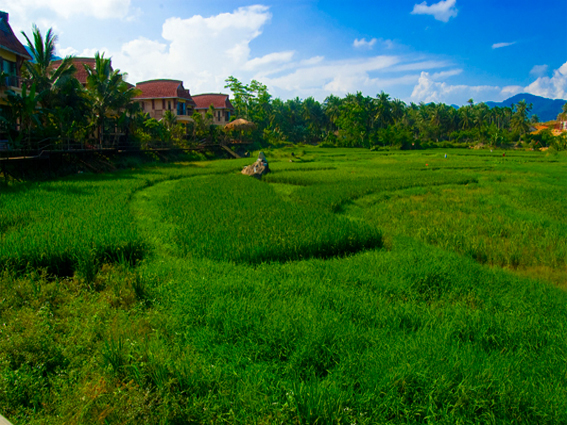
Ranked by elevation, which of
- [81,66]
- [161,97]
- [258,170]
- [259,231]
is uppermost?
[81,66]

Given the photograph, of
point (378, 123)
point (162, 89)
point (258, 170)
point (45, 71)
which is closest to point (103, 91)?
point (45, 71)

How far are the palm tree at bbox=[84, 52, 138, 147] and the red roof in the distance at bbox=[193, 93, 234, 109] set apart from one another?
2130cm

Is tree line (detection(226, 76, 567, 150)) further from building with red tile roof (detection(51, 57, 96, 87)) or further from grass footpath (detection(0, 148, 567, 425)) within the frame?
grass footpath (detection(0, 148, 567, 425))

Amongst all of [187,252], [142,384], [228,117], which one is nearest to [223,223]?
[187,252]

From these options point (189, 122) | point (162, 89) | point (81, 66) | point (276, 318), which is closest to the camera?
point (276, 318)

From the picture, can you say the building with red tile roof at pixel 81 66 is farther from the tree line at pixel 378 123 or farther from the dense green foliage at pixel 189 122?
the tree line at pixel 378 123

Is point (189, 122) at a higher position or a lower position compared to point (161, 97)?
lower

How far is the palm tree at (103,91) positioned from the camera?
18.3 m

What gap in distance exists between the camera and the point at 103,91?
18562mm

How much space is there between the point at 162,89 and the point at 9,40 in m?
14.2

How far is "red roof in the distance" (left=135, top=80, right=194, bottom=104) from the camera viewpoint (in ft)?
99.0

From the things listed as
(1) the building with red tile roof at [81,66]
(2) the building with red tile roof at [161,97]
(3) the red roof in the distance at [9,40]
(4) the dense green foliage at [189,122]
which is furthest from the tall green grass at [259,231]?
(2) the building with red tile roof at [161,97]

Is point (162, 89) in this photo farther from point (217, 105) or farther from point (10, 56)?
point (10, 56)

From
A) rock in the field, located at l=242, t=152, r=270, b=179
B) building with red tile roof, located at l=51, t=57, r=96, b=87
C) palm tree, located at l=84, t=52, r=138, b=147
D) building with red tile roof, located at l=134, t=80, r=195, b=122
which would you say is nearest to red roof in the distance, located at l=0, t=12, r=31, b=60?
palm tree, located at l=84, t=52, r=138, b=147
